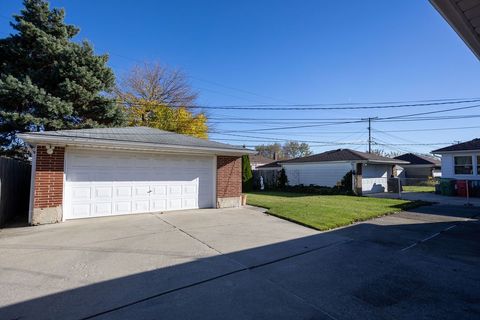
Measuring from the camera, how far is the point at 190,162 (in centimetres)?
1052

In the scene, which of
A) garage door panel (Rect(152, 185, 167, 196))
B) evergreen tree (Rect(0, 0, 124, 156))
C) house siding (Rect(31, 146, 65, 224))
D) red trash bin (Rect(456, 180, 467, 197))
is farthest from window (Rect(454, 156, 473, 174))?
evergreen tree (Rect(0, 0, 124, 156))

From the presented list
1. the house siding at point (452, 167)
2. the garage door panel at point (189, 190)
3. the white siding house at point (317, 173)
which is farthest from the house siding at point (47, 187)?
the house siding at point (452, 167)

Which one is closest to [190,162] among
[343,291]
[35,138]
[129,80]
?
[35,138]

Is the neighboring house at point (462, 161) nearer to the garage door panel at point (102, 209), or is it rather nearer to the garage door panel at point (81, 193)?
the garage door panel at point (102, 209)

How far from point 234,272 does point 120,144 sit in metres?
6.15

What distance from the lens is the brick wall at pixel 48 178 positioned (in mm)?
7496

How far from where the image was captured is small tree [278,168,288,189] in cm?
2264

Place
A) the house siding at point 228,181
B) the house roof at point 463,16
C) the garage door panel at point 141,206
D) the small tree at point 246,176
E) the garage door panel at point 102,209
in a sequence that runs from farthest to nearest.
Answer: the small tree at point 246,176 → the house siding at point 228,181 → the garage door panel at point 141,206 → the garage door panel at point 102,209 → the house roof at point 463,16

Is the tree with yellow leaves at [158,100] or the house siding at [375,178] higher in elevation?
the tree with yellow leaves at [158,100]

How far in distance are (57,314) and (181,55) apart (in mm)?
16366

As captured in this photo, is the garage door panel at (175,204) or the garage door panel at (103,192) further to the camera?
the garage door panel at (175,204)

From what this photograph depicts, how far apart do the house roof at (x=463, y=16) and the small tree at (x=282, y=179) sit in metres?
19.5

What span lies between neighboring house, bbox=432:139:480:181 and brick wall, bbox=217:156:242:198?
16.3 metres

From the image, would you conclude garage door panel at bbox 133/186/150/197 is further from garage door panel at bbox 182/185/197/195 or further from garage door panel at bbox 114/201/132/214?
garage door panel at bbox 182/185/197/195
